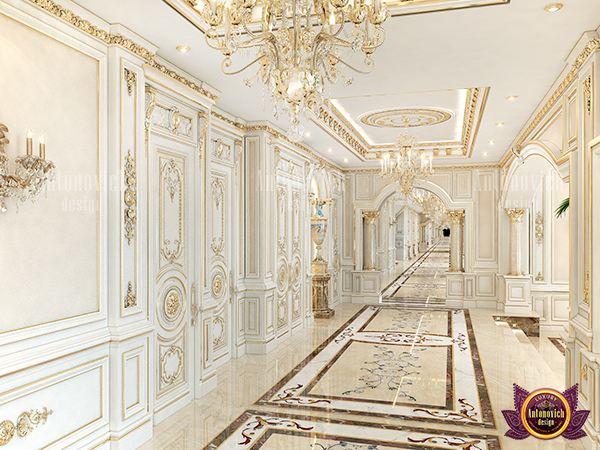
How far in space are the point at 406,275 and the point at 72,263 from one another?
47.5ft

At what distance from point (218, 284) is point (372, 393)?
6.95 ft

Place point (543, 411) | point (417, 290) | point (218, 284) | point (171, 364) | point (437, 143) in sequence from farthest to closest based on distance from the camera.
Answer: point (417, 290)
point (437, 143)
point (218, 284)
point (171, 364)
point (543, 411)

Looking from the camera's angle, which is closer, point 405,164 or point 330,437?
point 330,437

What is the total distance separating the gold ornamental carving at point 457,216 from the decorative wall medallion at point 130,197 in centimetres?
813

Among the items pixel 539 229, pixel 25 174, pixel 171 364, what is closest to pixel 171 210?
pixel 171 364

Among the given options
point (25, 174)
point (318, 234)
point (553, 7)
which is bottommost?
point (318, 234)

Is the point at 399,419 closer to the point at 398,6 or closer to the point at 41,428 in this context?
the point at 41,428

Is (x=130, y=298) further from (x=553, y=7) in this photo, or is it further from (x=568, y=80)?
(x=568, y=80)

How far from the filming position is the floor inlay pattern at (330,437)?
3344mm

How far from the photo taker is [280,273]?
6535 mm

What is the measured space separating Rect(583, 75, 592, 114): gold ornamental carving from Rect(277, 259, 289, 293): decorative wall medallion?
4201mm

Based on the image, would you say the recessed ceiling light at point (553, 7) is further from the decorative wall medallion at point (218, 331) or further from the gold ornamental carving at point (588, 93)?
the decorative wall medallion at point (218, 331)

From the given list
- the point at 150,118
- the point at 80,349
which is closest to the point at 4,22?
the point at 150,118

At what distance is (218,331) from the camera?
5.37 meters
